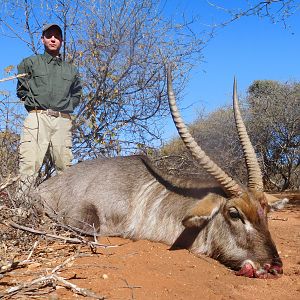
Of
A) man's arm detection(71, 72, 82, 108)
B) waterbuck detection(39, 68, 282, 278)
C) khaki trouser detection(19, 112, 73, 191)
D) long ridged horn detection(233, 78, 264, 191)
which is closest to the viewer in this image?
waterbuck detection(39, 68, 282, 278)

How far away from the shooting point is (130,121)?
24.1 ft

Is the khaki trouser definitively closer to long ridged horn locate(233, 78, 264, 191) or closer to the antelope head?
the antelope head

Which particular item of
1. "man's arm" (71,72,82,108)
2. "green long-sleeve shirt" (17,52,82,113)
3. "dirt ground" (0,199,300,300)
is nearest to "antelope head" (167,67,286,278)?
"dirt ground" (0,199,300,300)

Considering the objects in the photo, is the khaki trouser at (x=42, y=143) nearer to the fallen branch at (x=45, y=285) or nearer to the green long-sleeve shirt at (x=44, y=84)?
the green long-sleeve shirt at (x=44, y=84)

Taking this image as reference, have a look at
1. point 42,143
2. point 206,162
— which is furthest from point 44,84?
point 206,162

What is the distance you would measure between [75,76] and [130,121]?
5.81 feet

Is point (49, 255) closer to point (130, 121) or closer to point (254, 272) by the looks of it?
point (254, 272)

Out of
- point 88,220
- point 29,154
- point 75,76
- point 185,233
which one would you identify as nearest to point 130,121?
point 75,76

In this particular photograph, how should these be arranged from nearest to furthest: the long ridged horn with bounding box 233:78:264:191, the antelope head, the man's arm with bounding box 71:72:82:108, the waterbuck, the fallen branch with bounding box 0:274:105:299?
1. the fallen branch with bounding box 0:274:105:299
2. the antelope head
3. the waterbuck
4. the long ridged horn with bounding box 233:78:264:191
5. the man's arm with bounding box 71:72:82:108

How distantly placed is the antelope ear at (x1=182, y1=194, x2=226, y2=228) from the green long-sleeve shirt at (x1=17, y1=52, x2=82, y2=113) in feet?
7.59

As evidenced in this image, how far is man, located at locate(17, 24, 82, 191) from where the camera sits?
5.35 meters

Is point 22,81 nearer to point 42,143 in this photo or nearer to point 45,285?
point 42,143

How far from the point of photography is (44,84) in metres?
5.43

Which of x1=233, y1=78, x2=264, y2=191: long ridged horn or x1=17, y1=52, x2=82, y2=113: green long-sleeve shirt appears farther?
x1=17, y1=52, x2=82, y2=113: green long-sleeve shirt
